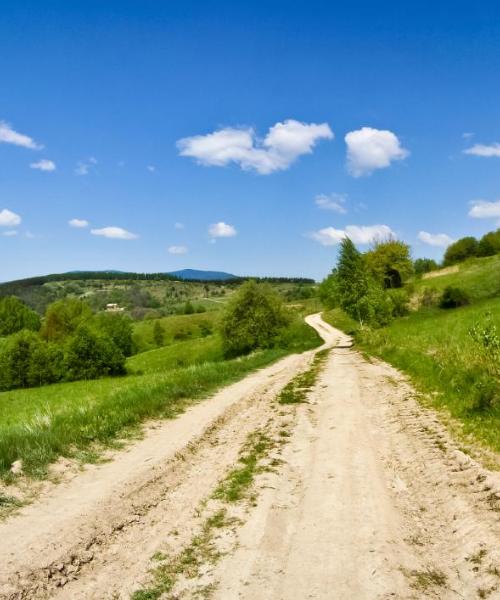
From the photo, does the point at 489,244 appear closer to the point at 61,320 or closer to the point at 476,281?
the point at 476,281

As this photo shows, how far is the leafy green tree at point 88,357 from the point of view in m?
68.8

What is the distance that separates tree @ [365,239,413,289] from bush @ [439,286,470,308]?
21.6m

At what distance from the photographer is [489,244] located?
4432 inches

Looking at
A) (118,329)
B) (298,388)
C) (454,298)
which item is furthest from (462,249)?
(298,388)

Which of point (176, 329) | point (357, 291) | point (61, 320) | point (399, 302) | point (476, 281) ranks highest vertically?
point (476, 281)

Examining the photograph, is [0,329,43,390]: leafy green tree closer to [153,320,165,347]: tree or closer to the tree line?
the tree line

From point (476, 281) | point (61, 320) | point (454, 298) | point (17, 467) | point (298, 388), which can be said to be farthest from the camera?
point (61, 320)

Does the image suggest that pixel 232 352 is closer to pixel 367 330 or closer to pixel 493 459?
pixel 367 330

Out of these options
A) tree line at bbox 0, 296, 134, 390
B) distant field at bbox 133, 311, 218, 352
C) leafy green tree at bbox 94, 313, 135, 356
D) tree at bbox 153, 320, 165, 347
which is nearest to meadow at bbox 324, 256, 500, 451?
tree line at bbox 0, 296, 134, 390

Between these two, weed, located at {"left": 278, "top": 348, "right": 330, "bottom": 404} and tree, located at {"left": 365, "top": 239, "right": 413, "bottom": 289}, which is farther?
tree, located at {"left": 365, "top": 239, "right": 413, "bottom": 289}

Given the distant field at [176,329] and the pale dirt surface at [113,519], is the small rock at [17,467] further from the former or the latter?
the distant field at [176,329]

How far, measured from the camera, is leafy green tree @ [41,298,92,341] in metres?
107

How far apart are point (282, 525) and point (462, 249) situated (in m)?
127

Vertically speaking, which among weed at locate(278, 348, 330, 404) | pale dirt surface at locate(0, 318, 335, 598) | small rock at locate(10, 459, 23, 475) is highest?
small rock at locate(10, 459, 23, 475)
